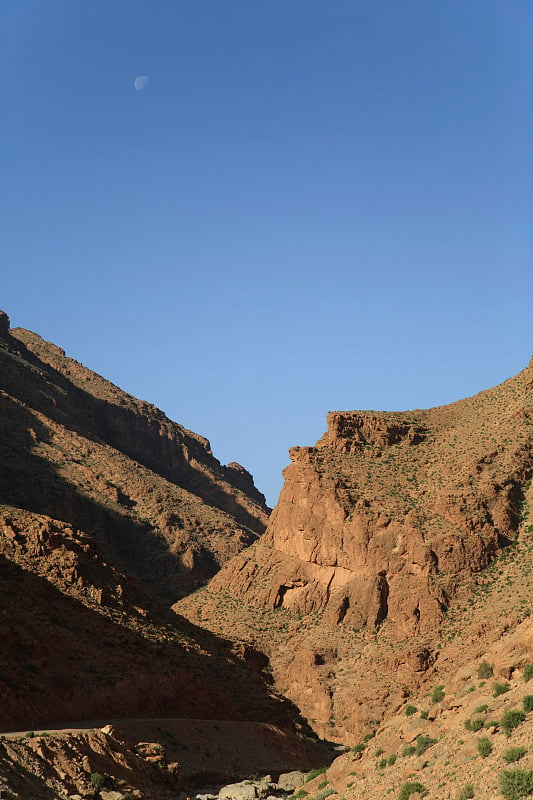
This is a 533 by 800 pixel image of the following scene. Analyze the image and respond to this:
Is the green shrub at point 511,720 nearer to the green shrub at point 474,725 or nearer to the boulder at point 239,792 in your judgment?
the green shrub at point 474,725

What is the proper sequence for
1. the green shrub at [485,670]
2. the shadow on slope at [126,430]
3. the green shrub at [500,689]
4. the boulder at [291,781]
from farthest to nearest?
the shadow on slope at [126,430], the boulder at [291,781], the green shrub at [485,670], the green shrub at [500,689]

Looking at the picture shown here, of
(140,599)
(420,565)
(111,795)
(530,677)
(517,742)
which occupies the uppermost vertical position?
(420,565)

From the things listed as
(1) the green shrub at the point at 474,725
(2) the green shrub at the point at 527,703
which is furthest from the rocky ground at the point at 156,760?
(2) the green shrub at the point at 527,703

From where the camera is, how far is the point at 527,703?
96.1ft

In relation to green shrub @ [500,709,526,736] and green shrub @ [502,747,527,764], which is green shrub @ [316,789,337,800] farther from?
green shrub @ [502,747,527,764]

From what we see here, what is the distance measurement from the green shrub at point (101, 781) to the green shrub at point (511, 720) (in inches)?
952

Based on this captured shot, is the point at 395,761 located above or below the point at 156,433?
below

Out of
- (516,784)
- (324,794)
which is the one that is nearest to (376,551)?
(324,794)

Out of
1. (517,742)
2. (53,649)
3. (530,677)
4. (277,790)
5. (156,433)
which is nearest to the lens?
(517,742)

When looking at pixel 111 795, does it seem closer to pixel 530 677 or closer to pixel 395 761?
pixel 395 761

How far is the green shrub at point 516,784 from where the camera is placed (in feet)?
81.2

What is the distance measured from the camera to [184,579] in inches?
4663

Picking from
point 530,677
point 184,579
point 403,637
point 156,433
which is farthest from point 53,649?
point 156,433

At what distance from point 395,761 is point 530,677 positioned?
540 centimetres
